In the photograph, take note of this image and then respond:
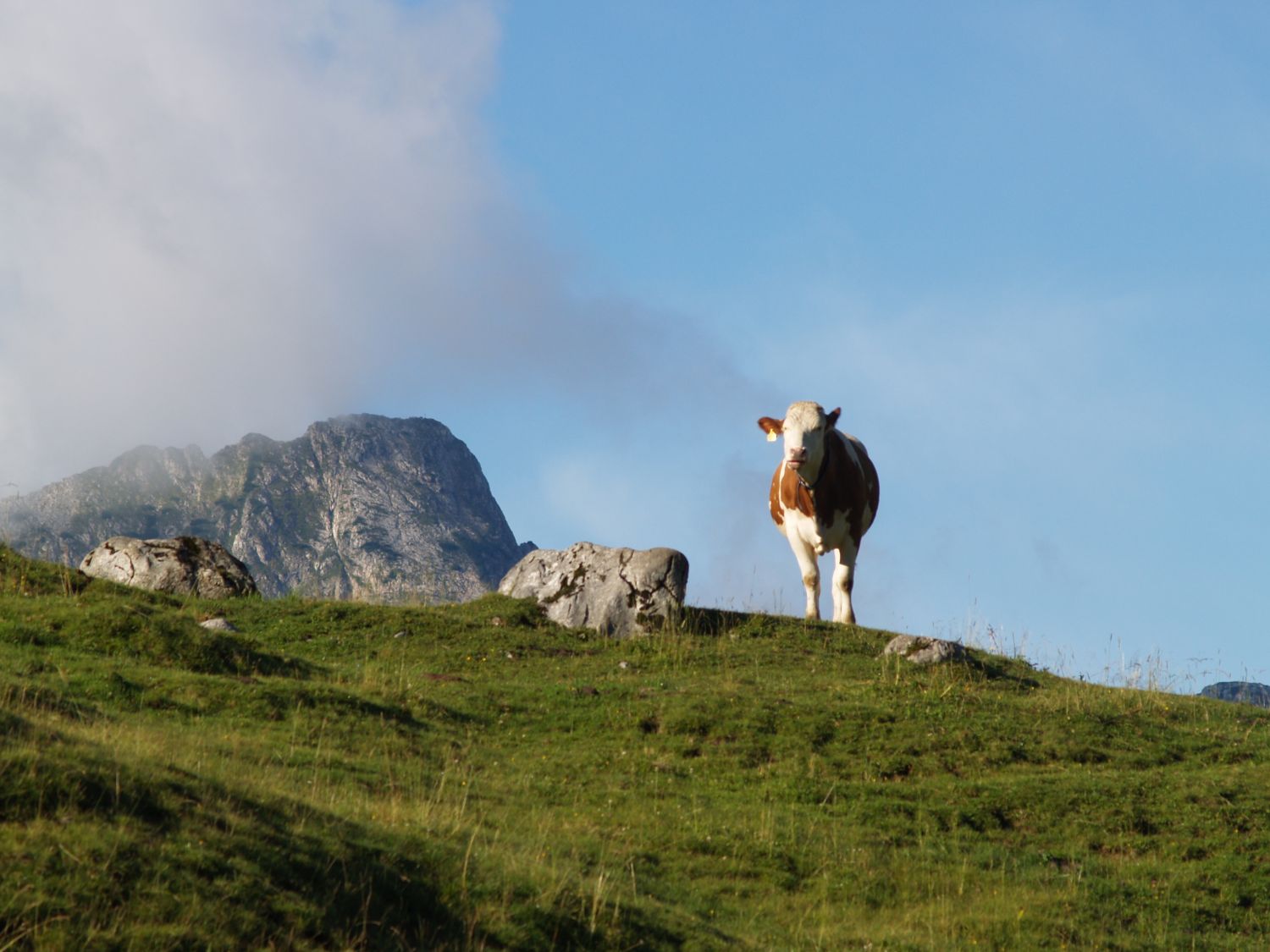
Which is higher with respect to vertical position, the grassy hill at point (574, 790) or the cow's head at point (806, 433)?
the cow's head at point (806, 433)

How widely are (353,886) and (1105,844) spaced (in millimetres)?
9697

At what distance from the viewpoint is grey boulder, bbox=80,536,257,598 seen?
2794 cm

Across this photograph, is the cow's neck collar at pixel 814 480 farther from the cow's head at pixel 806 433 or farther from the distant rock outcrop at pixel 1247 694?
the distant rock outcrop at pixel 1247 694

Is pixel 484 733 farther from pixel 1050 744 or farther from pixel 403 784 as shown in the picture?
pixel 1050 744

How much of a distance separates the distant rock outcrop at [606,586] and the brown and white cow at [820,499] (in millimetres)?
3097

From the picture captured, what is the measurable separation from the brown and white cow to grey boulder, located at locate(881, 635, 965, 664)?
364 cm

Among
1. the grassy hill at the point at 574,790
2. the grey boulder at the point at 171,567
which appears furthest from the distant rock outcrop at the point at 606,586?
the grey boulder at the point at 171,567

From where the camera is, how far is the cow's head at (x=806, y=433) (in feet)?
93.6

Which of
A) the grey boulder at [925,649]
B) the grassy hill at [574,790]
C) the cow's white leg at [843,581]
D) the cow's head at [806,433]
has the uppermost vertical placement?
the cow's head at [806,433]

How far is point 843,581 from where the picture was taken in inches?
1163

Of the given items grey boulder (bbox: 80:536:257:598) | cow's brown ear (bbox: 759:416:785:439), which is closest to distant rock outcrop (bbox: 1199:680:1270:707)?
cow's brown ear (bbox: 759:416:785:439)

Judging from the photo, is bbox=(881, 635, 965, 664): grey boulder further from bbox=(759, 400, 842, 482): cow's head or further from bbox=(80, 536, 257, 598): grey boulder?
bbox=(80, 536, 257, 598): grey boulder

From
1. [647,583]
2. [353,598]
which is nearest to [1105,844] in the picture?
[647,583]

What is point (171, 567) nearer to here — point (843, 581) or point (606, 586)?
point (606, 586)
